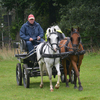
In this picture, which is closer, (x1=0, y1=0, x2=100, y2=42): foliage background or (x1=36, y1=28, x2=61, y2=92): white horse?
(x1=36, y1=28, x2=61, y2=92): white horse

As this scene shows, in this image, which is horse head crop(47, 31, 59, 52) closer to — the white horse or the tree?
the white horse

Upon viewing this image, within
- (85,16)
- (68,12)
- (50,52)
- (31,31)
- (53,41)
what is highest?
(68,12)

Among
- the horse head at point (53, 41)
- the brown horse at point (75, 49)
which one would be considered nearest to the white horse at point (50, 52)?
the horse head at point (53, 41)

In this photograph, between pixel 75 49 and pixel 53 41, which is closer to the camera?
pixel 53 41

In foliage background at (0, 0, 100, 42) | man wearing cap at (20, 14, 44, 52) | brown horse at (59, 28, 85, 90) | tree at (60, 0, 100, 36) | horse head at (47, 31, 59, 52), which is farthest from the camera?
foliage background at (0, 0, 100, 42)

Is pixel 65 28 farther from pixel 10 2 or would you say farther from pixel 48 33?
pixel 48 33

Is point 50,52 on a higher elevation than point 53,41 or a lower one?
lower

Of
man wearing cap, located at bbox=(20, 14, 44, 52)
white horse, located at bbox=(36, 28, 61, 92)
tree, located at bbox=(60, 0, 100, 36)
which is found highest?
tree, located at bbox=(60, 0, 100, 36)

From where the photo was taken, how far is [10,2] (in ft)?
92.1

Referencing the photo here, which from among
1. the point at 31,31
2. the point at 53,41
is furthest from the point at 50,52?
the point at 31,31

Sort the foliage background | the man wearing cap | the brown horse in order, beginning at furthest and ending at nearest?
the foliage background < the man wearing cap < the brown horse

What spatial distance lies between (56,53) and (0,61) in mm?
13123

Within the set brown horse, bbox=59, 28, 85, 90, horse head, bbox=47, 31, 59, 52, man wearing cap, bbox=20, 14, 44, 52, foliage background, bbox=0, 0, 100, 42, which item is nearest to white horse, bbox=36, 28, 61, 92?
horse head, bbox=47, 31, 59, 52

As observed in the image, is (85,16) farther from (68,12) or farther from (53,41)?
(53,41)
